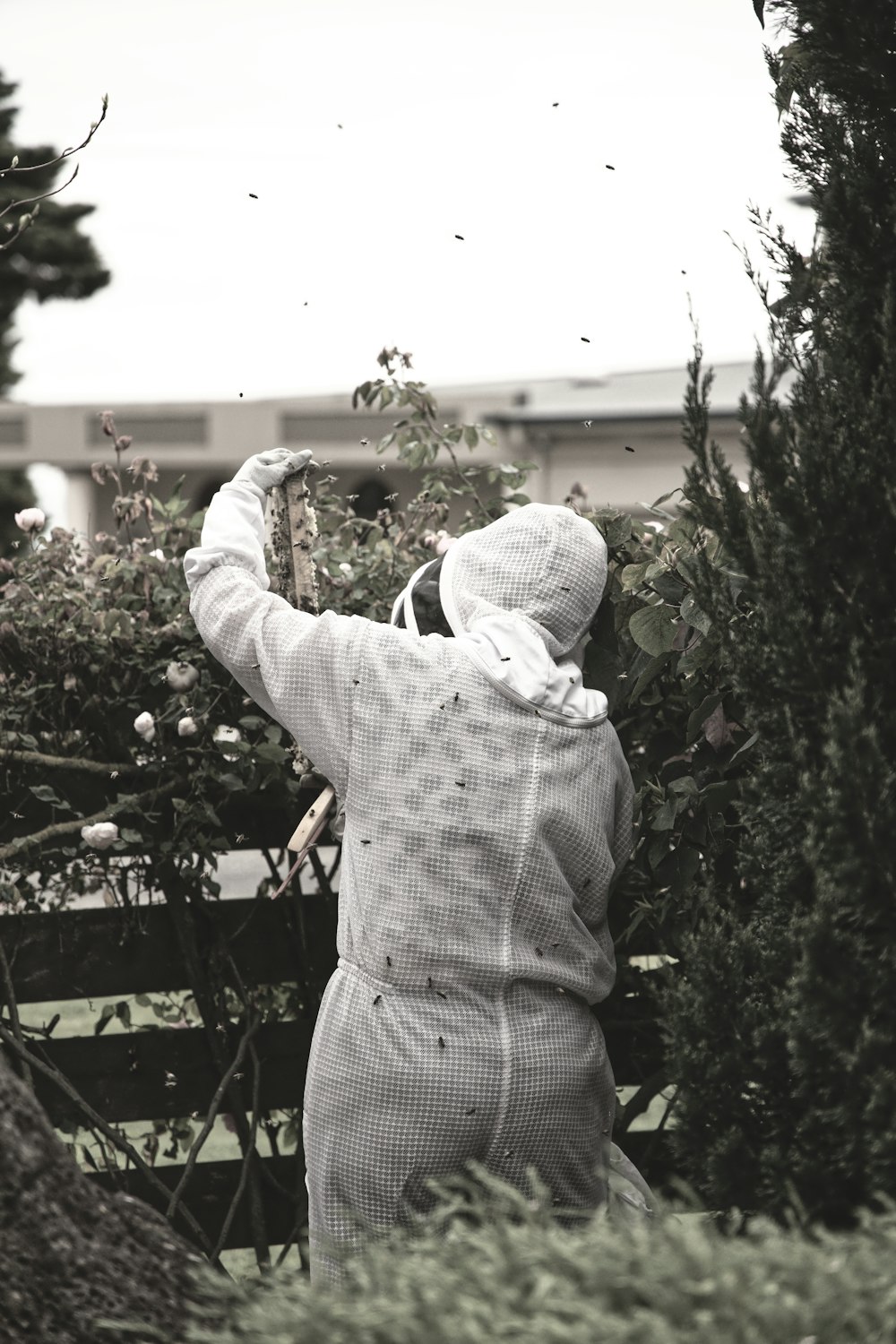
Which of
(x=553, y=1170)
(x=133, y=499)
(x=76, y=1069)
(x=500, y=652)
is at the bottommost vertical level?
(x=76, y=1069)

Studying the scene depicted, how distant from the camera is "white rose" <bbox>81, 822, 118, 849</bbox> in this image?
10.4 ft

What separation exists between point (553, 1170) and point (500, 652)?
93 centimetres

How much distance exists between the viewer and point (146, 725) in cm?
318

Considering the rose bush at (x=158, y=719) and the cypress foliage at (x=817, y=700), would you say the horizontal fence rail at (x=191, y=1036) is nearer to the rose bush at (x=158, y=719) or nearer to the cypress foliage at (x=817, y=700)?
the rose bush at (x=158, y=719)

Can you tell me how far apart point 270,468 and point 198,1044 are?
1567 mm

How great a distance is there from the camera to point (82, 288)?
2114 centimetres

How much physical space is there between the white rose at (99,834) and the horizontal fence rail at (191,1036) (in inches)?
12.3

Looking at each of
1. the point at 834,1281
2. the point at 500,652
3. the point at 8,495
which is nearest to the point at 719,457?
the point at 500,652

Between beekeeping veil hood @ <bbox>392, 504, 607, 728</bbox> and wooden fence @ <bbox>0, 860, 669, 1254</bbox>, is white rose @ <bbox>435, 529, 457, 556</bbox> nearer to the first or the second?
beekeeping veil hood @ <bbox>392, 504, 607, 728</bbox>

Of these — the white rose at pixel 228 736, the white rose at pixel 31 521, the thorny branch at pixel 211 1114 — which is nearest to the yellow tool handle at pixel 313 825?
the white rose at pixel 228 736

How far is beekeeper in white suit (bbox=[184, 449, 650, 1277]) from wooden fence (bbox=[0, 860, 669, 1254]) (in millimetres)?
935

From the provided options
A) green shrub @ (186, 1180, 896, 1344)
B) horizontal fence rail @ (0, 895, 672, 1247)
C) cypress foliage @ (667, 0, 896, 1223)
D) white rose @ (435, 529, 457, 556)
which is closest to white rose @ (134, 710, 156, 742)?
horizontal fence rail @ (0, 895, 672, 1247)

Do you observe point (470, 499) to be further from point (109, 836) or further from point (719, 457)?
point (719, 457)

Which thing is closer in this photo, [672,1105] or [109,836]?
[672,1105]
